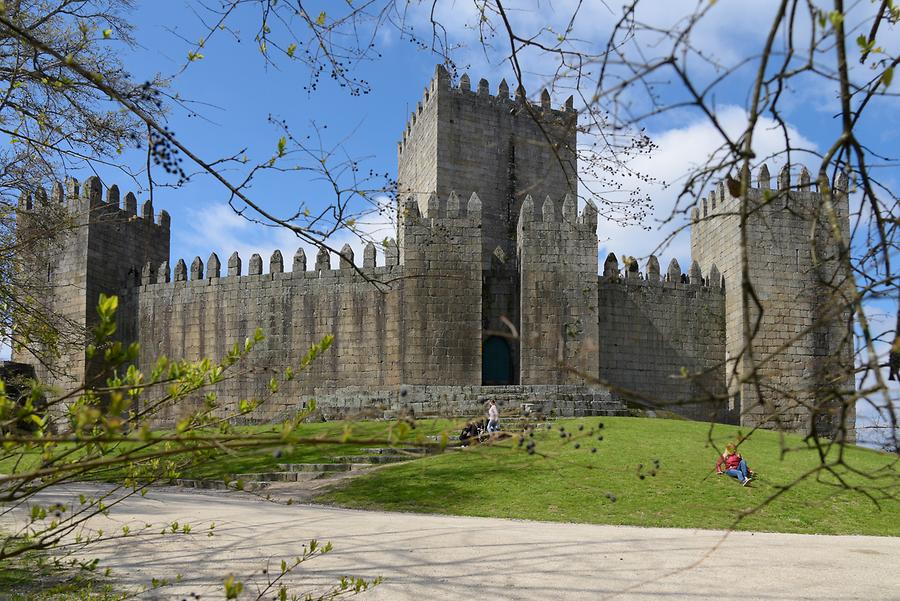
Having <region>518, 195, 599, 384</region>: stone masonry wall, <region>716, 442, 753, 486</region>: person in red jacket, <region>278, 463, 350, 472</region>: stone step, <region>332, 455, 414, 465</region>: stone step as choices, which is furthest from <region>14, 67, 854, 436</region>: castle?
<region>716, 442, 753, 486</region>: person in red jacket

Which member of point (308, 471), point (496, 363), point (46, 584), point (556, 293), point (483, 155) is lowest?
point (308, 471)

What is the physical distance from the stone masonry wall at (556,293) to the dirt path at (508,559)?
11002 millimetres

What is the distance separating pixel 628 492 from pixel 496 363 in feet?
36.8

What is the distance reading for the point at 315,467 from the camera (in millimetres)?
14023

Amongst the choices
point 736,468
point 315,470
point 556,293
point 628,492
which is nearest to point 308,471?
point 315,470

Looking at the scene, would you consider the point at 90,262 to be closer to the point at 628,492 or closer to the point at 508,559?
the point at 628,492

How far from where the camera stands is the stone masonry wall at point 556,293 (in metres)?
19.9

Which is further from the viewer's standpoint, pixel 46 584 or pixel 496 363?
pixel 496 363

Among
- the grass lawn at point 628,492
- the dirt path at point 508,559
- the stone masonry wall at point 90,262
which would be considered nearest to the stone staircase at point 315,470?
the grass lawn at point 628,492

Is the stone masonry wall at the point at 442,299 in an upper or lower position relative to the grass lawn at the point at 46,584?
upper

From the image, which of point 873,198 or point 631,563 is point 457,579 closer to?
point 631,563

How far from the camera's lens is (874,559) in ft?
23.0

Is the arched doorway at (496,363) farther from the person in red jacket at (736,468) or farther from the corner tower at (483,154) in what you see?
the person in red jacket at (736,468)

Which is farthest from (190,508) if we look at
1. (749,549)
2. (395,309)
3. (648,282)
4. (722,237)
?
(722,237)
